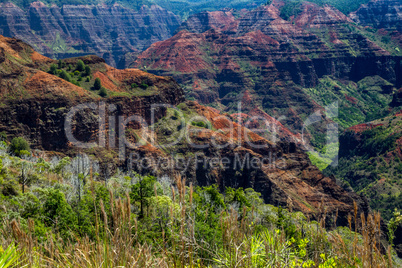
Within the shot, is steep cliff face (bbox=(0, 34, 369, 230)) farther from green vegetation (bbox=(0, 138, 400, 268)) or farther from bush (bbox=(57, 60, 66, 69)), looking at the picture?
green vegetation (bbox=(0, 138, 400, 268))

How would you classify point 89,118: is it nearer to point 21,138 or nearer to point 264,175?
point 21,138

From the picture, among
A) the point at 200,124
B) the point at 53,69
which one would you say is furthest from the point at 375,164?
the point at 53,69

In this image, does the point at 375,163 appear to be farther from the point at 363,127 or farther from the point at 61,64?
the point at 61,64

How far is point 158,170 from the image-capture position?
70.0m

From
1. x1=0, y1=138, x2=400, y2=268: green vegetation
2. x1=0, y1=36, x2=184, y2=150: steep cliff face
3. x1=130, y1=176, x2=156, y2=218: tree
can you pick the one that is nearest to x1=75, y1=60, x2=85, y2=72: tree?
x1=0, y1=36, x2=184, y2=150: steep cliff face

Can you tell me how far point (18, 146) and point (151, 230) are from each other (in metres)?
40.5

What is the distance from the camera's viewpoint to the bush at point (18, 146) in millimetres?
59431

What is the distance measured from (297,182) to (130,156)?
33468 mm

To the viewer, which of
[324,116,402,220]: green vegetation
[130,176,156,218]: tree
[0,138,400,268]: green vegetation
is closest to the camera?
[0,138,400,268]: green vegetation

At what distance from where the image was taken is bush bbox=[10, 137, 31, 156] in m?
59.4

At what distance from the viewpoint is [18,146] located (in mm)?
60250

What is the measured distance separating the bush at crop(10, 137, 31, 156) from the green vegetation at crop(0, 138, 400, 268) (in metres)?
2.61

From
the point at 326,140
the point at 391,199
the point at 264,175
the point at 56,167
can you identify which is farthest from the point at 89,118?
the point at 326,140

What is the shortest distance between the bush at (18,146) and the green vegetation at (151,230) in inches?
103
